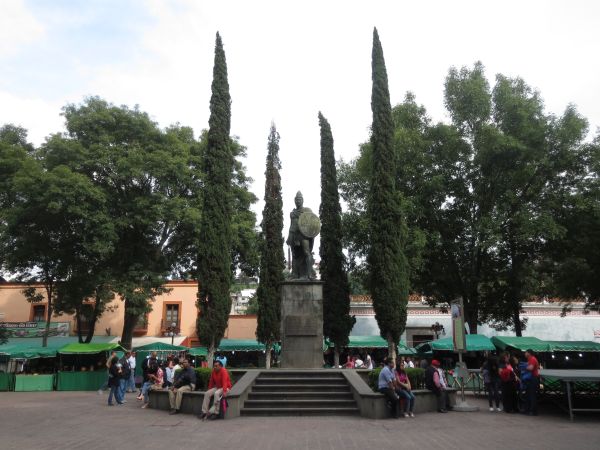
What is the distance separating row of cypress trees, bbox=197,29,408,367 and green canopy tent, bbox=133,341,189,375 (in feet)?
15.1

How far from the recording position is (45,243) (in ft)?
81.9

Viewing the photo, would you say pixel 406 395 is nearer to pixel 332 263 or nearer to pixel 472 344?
pixel 472 344

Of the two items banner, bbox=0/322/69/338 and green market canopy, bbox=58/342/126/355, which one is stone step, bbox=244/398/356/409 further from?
banner, bbox=0/322/69/338

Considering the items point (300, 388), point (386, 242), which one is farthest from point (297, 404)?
point (386, 242)

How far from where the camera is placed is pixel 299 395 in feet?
42.7

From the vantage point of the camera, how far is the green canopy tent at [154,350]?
25.3 meters

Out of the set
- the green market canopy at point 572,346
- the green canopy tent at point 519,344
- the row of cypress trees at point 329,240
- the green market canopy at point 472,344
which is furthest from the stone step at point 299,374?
the green market canopy at point 572,346

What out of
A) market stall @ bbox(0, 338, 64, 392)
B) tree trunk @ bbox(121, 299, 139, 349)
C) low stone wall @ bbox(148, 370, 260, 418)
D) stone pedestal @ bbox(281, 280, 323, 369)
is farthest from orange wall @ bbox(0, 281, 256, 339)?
low stone wall @ bbox(148, 370, 260, 418)

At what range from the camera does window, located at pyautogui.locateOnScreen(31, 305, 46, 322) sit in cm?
3684

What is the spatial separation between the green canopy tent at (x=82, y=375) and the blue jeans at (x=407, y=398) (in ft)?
55.1

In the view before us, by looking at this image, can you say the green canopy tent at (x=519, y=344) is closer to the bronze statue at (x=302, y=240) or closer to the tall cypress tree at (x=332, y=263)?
the tall cypress tree at (x=332, y=263)

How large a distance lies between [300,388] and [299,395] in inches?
16.1

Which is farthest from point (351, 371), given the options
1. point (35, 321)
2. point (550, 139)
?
point (35, 321)

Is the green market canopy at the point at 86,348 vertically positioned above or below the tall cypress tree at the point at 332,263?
below
